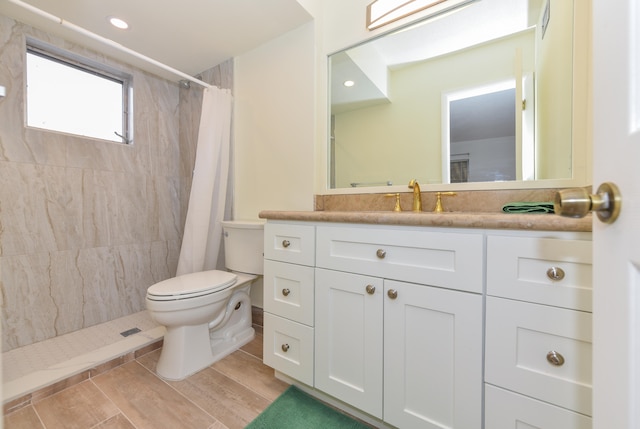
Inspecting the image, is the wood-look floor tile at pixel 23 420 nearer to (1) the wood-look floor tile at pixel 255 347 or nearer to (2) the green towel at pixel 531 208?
(1) the wood-look floor tile at pixel 255 347

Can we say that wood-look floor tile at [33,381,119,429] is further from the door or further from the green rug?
the door

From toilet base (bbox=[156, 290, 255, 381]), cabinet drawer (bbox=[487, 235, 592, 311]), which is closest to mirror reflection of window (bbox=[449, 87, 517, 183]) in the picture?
cabinet drawer (bbox=[487, 235, 592, 311])

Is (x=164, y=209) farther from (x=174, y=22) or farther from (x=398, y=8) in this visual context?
(x=398, y=8)

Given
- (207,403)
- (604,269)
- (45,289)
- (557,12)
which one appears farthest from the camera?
(45,289)

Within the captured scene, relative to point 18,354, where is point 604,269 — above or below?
above

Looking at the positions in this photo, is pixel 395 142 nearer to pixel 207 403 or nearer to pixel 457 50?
pixel 457 50

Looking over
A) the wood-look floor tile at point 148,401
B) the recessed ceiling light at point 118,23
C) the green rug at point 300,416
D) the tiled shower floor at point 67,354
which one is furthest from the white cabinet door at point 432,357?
the recessed ceiling light at point 118,23

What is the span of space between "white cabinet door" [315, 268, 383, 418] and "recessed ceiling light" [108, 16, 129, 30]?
2.03m

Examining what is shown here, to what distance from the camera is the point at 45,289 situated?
66.3 inches

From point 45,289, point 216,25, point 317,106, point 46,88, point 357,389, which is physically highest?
point 216,25

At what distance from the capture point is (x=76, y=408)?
3.90ft

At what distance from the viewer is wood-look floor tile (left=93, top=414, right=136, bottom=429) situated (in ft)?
3.59

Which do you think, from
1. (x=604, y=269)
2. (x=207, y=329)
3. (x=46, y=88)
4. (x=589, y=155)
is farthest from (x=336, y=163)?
(x=46, y=88)

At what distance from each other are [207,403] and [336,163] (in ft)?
4.91
